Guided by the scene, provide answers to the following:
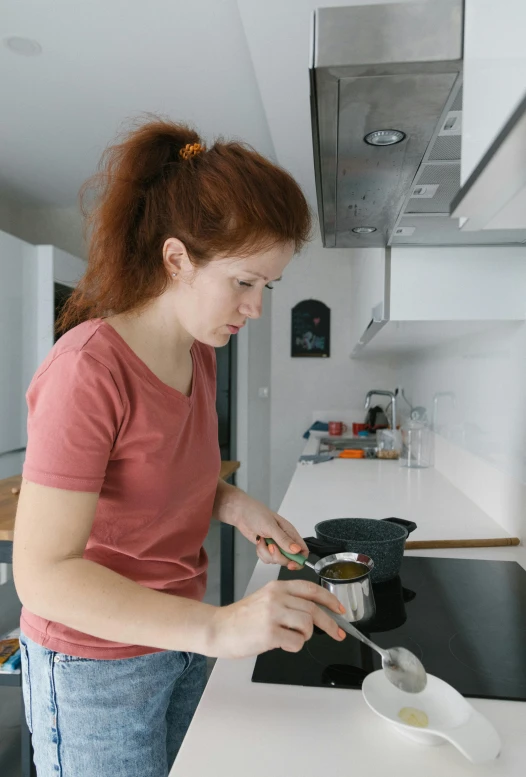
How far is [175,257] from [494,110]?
0.44m

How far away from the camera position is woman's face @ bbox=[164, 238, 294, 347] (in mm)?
787

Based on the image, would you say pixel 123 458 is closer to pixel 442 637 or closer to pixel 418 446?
pixel 442 637

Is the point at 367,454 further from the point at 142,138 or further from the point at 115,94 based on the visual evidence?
the point at 142,138

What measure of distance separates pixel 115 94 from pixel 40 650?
8.20ft

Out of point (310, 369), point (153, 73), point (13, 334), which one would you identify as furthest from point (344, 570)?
point (310, 369)

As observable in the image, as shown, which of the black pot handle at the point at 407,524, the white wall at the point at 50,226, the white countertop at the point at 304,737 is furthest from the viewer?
the white wall at the point at 50,226

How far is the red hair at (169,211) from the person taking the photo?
0.76m

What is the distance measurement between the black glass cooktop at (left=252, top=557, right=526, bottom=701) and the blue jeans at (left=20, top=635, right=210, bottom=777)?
0.63 ft

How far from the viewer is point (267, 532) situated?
99 centimetres

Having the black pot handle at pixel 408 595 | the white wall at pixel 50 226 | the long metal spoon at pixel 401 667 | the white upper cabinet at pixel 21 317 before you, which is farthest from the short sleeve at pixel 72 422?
the white wall at pixel 50 226

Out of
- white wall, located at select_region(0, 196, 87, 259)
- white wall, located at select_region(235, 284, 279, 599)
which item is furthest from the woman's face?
white wall, located at select_region(0, 196, 87, 259)

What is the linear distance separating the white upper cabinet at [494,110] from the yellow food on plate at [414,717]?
554 mm

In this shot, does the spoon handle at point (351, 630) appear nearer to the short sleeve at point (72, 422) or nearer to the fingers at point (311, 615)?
the fingers at point (311, 615)

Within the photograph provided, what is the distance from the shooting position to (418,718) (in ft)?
2.06
